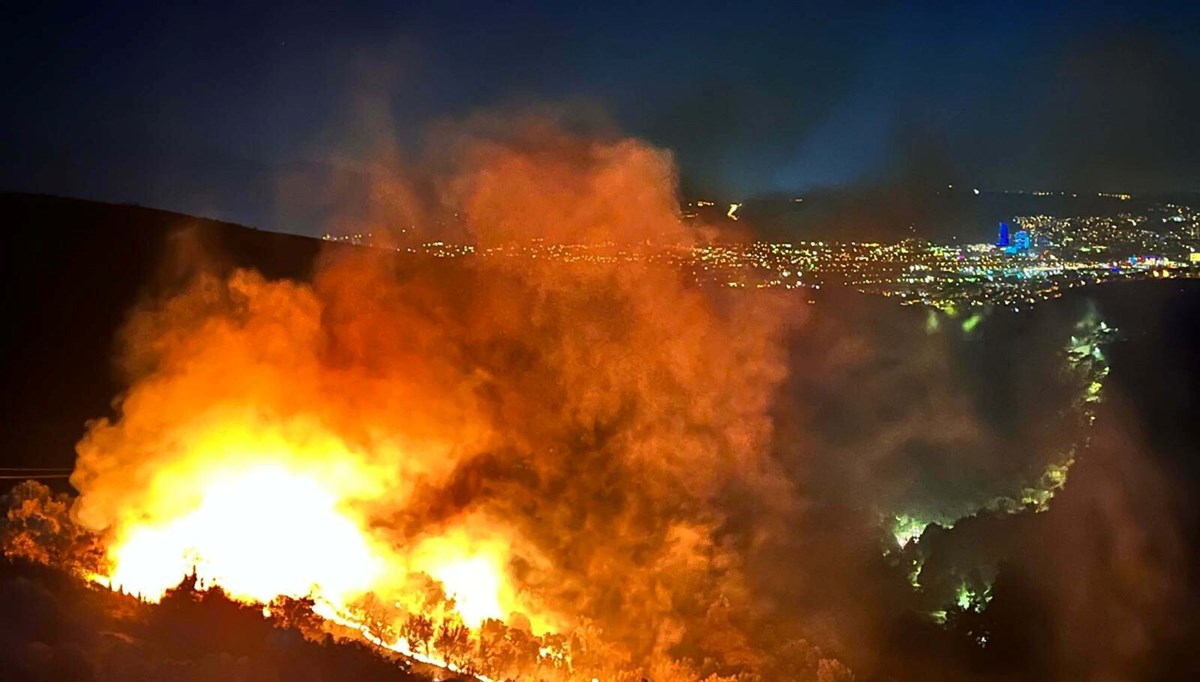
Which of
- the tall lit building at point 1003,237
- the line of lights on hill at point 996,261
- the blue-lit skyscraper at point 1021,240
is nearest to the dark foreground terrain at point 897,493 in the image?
the line of lights on hill at point 996,261

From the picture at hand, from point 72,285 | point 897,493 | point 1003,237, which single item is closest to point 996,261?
point 1003,237

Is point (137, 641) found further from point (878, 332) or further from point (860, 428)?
point (878, 332)

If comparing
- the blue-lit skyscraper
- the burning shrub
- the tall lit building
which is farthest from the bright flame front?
the blue-lit skyscraper

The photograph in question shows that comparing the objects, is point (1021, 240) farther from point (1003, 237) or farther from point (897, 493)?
point (897, 493)

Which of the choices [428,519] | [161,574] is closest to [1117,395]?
[428,519]

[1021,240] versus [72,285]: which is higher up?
[72,285]

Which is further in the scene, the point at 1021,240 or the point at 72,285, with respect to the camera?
the point at 72,285

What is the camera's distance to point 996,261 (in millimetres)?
21672

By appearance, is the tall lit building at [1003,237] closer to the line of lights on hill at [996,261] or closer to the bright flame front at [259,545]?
the line of lights on hill at [996,261]

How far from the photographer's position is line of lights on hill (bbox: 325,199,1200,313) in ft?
57.6

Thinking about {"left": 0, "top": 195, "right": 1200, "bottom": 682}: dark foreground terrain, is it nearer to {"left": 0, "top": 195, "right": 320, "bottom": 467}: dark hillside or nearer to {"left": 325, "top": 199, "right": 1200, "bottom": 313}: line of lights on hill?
{"left": 0, "top": 195, "right": 320, "bottom": 467}: dark hillside

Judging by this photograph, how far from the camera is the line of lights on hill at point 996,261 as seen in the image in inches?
691

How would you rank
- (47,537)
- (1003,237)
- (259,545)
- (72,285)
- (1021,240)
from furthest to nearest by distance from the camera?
(72,285) → (1021,240) → (1003,237) → (259,545) → (47,537)

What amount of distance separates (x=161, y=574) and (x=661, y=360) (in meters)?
7.45
